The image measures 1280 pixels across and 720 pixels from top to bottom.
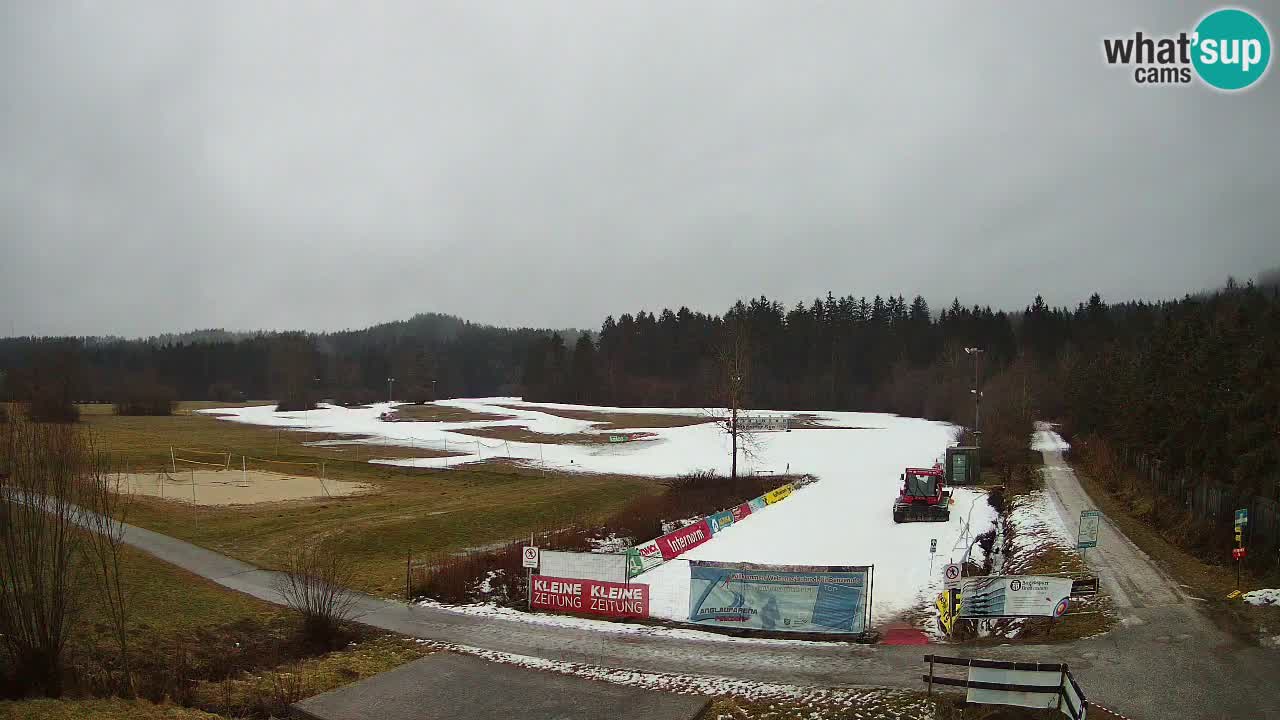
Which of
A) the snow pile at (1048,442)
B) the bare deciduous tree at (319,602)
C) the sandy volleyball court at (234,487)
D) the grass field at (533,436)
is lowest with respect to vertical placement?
the sandy volleyball court at (234,487)

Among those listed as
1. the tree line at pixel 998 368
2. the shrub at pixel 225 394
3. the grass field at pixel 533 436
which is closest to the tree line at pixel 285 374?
the shrub at pixel 225 394

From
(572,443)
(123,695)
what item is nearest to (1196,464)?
(123,695)

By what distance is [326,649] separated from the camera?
16.7m

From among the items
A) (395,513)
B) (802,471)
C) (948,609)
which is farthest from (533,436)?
(948,609)

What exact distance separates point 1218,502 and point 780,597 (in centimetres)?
1983

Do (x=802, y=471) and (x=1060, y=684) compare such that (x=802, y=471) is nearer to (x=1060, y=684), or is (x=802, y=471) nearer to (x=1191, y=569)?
(x=1191, y=569)

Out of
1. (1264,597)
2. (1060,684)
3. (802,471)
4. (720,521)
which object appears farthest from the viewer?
(802,471)

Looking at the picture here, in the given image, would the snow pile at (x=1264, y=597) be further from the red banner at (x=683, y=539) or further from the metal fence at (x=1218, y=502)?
the red banner at (x=683, y=539)

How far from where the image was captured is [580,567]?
20.4 metres

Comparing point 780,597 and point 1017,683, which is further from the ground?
point 1017,683

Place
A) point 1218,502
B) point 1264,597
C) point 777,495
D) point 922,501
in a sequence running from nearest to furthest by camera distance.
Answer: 1. point 1264,597
2. point 1218,502
3. point 922,501
4. point 777,495

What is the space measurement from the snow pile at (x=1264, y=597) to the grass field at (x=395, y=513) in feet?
75.2

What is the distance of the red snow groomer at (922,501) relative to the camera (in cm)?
3328

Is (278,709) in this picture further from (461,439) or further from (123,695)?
(461,439)
